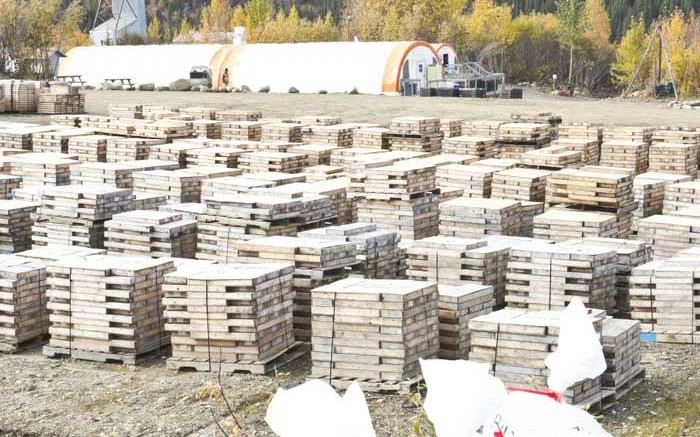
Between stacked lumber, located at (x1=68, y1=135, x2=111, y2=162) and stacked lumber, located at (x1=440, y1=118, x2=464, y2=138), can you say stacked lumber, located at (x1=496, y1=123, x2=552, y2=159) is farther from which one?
stacked lumber, located at (x1=68, y1=135, x2=111, y2=162)

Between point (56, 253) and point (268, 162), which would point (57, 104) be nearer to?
point (268, 162)

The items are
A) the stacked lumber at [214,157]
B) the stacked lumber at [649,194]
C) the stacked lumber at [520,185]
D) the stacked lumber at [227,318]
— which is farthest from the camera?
the stacked lumber at [214,157]

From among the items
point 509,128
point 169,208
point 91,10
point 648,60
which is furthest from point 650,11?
point 169,208

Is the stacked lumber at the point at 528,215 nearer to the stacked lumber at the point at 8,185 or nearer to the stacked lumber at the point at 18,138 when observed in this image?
the stacked lumber at the point at 8,185

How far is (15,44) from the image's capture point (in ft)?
205

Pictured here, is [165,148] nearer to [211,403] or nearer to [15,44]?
[211,403]

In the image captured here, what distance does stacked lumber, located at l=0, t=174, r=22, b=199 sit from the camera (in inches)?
750

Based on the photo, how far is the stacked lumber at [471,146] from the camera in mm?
24172

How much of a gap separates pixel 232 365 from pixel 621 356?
409 cm

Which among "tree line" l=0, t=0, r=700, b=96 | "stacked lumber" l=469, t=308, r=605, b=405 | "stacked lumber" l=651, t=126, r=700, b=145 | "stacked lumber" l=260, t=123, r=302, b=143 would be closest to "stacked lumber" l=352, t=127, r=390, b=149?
"stacked lumber" l=260, t=123, r=302, b=143

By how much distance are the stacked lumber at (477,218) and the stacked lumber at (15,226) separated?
6.49 metres

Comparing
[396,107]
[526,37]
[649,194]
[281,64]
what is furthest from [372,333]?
[526,37]

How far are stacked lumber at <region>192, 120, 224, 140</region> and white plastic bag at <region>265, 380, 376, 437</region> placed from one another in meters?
25.3

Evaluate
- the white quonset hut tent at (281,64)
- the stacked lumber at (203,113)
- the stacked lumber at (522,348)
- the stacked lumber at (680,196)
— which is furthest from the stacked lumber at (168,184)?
the white quonset hut tent at (281,64)
